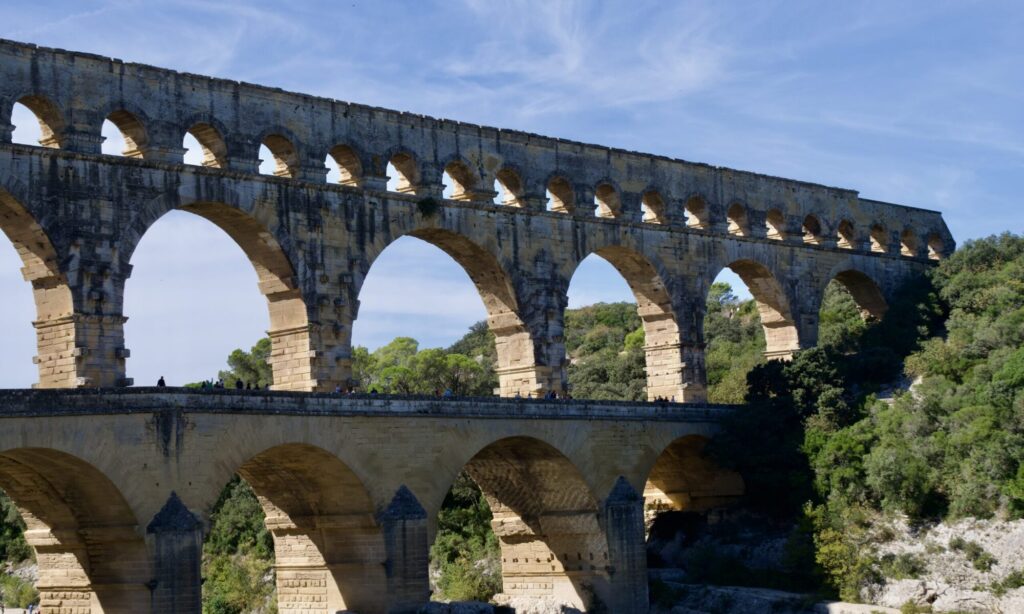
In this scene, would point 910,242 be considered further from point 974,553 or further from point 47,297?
point 47,297

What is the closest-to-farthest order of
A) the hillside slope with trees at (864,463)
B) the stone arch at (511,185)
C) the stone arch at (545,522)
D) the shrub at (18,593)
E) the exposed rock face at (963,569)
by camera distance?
1. the exposed rock face at (963,569)
2. the hillside slope with trees at (864,463)
3. the stone arch at (545,522)
4. the stone arch at (511,185)
5. the shrub at (18,593)

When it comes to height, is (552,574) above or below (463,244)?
below

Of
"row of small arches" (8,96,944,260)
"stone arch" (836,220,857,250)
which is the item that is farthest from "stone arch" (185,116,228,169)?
"stone arch" (836,220,857,250)

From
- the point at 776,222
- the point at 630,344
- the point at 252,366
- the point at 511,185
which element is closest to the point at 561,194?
the point at 511,185

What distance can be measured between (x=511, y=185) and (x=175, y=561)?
16282mm

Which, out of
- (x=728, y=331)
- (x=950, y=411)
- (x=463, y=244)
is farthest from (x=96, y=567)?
(x=728, y=331)

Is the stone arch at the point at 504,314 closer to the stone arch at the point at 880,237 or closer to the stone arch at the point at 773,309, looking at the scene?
the stone arch at the point at 773,309

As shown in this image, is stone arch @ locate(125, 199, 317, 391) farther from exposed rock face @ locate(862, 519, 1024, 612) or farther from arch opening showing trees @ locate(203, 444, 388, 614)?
exposed rock face @ locate(862, 519, 1024, 612)

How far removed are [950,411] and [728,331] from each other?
104ft

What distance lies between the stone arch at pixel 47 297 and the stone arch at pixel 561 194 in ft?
50.4

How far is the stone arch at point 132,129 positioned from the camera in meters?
35.6

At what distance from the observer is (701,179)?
49.7 metres

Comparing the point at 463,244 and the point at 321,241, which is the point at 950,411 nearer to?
the point at 463,244

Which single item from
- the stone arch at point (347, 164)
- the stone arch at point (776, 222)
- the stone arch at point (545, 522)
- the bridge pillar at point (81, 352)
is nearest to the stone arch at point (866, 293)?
the stone arch at point (776, 222)
